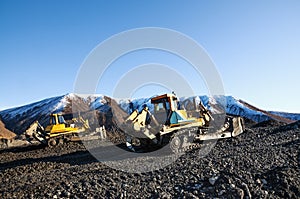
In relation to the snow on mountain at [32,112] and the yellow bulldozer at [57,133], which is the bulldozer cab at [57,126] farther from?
the snow on mountain at [32,112]

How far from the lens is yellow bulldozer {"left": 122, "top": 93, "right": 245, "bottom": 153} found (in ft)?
32.6

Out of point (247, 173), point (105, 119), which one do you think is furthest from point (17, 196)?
point (105, 119)

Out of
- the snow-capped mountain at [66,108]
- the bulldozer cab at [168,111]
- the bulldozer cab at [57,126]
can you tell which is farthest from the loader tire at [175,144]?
the snow-capped mountain at [66,108]

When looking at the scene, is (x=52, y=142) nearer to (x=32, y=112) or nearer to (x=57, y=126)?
(x=57, y=126)


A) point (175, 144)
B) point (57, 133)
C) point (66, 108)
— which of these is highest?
point (175, 144)

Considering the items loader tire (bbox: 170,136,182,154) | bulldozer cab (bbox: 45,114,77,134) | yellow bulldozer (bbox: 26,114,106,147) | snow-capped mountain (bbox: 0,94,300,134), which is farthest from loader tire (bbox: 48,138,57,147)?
snow-capped mountain (bbox: 0,94,300,134)

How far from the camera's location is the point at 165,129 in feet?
32.5

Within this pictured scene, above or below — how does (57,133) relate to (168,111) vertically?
below

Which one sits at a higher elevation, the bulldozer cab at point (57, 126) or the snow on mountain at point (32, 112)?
the bulldozer cab at point (57, 126)

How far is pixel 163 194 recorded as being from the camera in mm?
4945

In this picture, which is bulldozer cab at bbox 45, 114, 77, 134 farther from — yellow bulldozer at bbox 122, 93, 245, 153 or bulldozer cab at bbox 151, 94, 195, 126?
bulldozer cab at bbox 151, 94, 195, 126

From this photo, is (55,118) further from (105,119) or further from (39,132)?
(105,119)

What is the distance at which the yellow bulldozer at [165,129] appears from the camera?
9.95m

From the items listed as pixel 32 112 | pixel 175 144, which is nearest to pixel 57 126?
pixel 175 144
